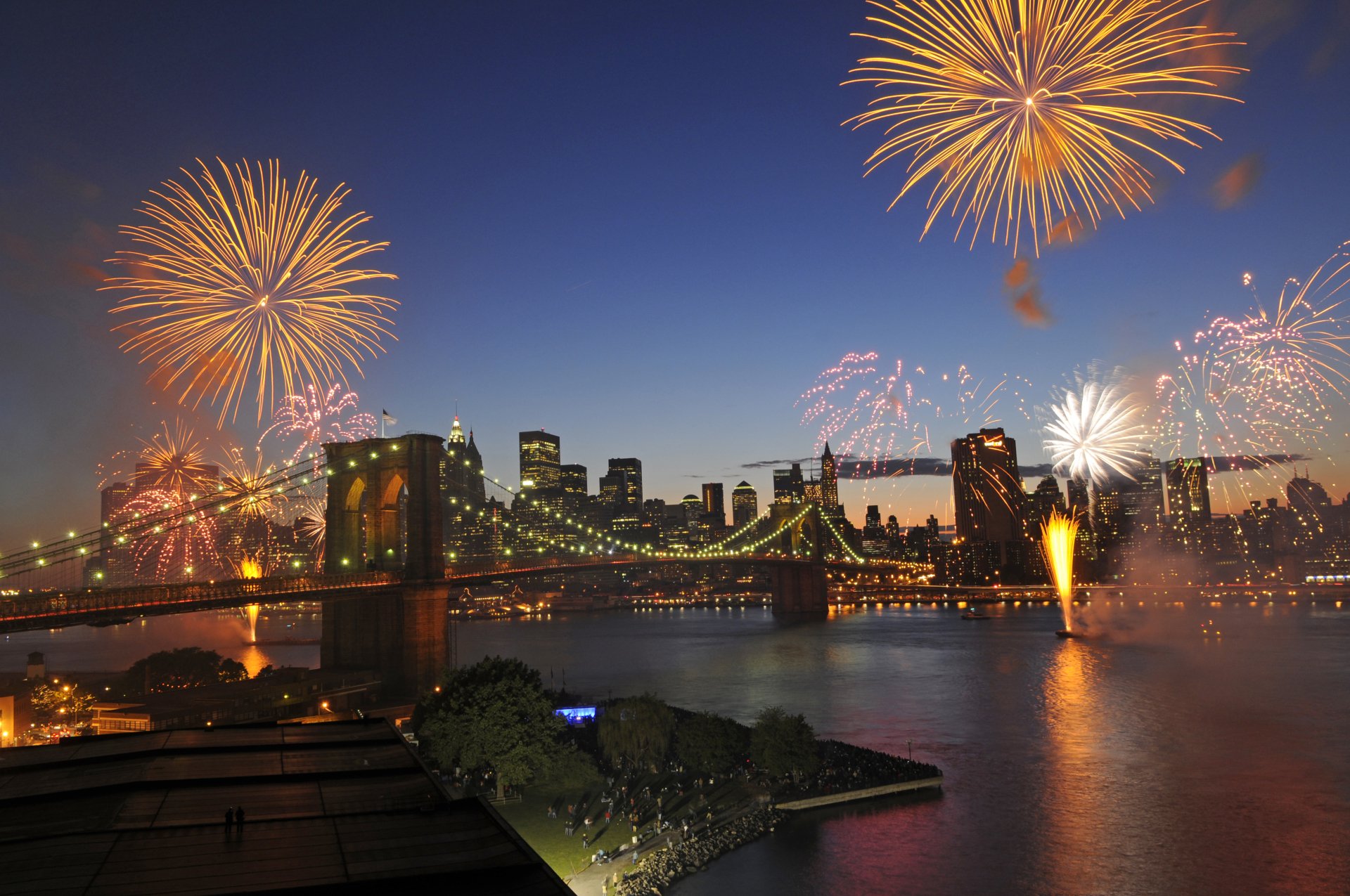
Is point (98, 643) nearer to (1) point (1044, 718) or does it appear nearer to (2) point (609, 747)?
(2) point (609, 747)

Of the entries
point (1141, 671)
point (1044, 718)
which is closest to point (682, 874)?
point (1044, 718)

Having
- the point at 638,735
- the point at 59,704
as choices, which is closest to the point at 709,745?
the point at 638,735

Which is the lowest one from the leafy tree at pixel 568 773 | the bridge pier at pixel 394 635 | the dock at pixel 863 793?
the dock at pixel 863 793

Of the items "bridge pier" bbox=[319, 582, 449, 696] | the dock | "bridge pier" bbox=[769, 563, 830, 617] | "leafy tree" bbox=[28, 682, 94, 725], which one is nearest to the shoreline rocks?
the dock

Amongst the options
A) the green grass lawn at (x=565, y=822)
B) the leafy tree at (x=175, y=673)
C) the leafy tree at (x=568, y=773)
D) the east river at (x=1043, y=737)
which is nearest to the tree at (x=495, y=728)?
the leafy tree at (x=568, y=773)

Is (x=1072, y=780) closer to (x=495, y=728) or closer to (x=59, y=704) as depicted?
(x=495, y=728)

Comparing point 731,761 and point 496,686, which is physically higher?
point 496,686

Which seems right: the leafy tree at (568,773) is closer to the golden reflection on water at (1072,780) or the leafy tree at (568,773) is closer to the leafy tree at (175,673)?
the golden reflection on water at (1072,780)

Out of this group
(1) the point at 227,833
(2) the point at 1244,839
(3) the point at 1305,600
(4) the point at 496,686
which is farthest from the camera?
(3) the point at 1305,600
